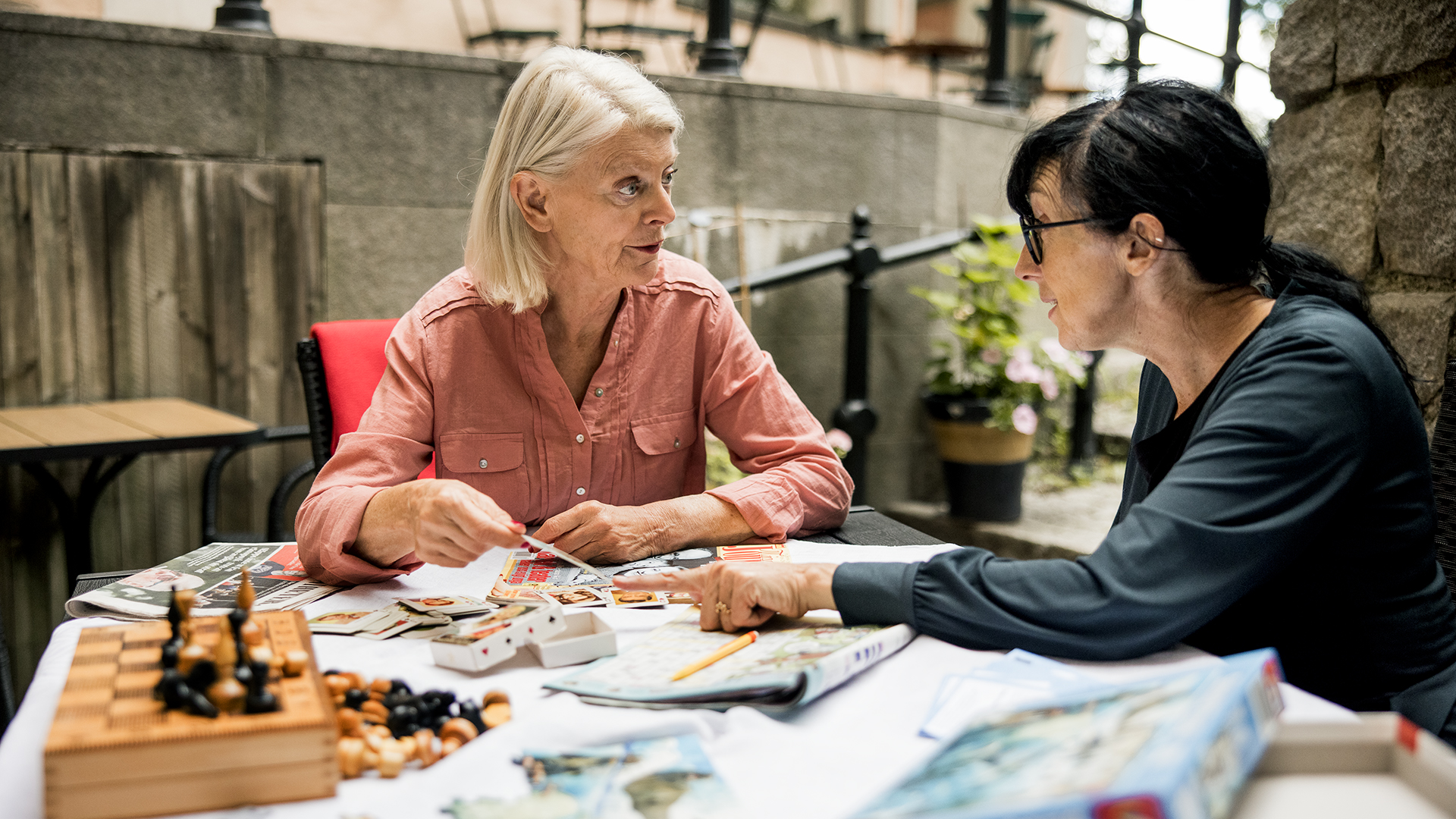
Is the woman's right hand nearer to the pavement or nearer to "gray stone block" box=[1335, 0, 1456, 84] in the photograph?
"gray stone block" box=[1335, 0, 1456, 84]

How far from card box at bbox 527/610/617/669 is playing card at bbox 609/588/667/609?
6.3 inches

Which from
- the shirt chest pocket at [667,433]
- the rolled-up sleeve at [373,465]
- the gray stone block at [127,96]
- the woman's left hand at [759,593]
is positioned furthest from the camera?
the gray stone block at [127,96]

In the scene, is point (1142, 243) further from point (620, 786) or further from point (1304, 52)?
point (1304, 52)

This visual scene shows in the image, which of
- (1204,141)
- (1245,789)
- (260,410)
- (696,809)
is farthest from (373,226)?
(1245,789)

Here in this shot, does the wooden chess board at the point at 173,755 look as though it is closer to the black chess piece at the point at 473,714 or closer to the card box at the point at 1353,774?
the black chess piece at the point at 473,714

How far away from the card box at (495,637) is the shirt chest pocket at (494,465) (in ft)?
2.27

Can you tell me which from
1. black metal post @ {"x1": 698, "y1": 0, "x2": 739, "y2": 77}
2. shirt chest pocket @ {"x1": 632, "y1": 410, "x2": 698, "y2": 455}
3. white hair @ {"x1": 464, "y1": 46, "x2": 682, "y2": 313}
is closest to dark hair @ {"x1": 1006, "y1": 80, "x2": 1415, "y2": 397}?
white hair @ {"x1": 464, "y1": 46, "x2": 682, "y2": 313}

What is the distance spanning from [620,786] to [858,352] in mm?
3464

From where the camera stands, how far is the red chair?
2.20 m

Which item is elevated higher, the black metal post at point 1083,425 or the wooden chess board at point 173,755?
the wooden chess board at point 173,755

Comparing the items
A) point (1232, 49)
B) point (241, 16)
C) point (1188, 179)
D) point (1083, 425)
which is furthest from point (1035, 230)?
point (1232, 49)

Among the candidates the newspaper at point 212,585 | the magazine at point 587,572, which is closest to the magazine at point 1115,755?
the magazine at point 587,572

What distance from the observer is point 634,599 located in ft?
4.64

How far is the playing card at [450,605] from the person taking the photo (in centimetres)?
134
